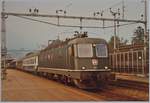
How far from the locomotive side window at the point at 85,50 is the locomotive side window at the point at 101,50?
38 centimetres

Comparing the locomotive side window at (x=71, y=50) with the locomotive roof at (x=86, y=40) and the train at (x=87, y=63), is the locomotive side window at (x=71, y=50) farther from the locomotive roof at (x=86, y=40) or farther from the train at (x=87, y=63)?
the locomotive roof at (x=86, y=40)

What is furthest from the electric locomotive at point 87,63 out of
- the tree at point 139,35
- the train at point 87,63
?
the tree at point 139,35

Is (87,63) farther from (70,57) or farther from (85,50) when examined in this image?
(70,57)

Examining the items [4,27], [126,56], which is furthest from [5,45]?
[126,56]

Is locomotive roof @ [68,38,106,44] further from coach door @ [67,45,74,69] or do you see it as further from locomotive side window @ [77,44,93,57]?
coach door @ [67,45,74,69]

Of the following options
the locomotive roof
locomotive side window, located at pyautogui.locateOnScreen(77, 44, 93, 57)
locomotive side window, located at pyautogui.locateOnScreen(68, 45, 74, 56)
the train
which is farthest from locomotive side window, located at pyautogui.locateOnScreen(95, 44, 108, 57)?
locomotive side window, located at pyautogui.locateOnScreen(68, 45, 74, 56)

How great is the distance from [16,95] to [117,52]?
22.7 metres

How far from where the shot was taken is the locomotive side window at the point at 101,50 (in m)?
18.9

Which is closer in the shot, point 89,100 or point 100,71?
point 89,100

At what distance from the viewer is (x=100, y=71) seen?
1820cm

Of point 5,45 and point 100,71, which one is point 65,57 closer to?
point 100,71

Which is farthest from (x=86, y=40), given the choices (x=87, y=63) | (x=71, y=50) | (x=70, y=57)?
(x=87, y=63)

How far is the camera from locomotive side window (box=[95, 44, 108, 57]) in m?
18.9

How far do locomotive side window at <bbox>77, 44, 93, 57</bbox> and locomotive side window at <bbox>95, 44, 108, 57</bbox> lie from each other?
1.26 ft
